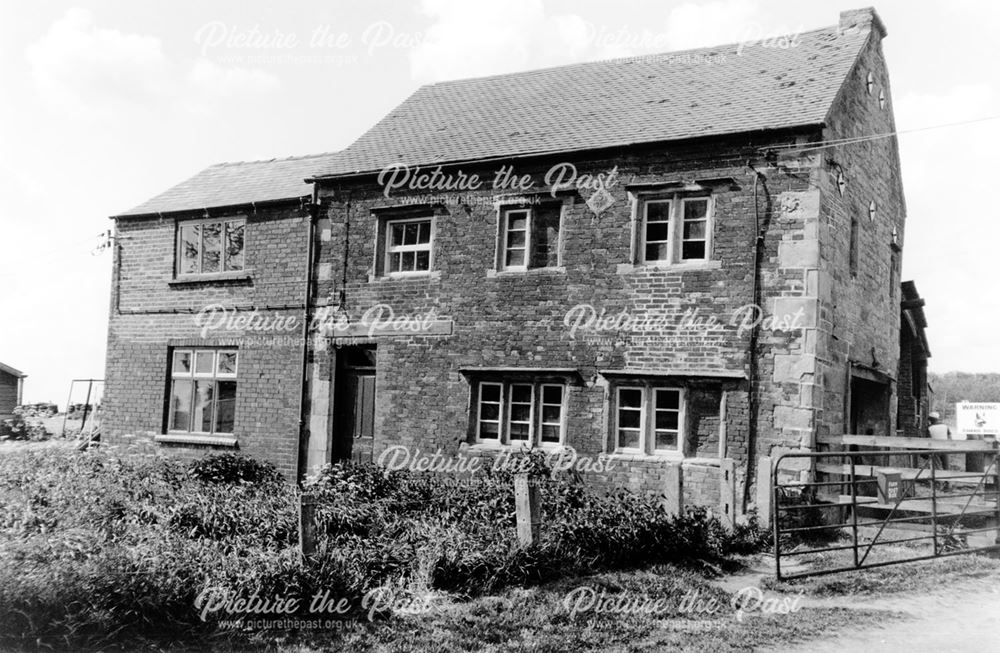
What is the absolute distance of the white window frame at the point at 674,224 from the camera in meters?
12.8

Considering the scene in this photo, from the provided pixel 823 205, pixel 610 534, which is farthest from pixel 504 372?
pixel 823 205

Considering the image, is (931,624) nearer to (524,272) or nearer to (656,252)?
(656,252)

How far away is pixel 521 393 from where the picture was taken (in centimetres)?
→ 1392

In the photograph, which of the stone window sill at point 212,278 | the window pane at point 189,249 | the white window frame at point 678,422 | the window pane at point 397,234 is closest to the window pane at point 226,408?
the stone window sill at point 212,278

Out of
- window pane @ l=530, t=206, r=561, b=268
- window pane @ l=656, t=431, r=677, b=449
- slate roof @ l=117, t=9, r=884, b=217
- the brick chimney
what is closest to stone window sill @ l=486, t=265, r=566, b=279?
window pane @ l=530, t=206, r=561, b=268

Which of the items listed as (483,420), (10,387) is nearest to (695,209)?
(483,420)

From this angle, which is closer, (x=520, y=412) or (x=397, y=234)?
(x=520, y=412)

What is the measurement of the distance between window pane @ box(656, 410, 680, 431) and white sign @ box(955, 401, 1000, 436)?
18.0m

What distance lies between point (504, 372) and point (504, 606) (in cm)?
648

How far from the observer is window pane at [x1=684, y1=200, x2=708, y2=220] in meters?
13.0

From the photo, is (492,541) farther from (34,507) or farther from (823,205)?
(823,205)

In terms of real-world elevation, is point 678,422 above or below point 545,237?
below

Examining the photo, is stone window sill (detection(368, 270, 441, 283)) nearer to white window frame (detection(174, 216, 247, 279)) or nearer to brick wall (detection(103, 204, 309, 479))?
brick wall (detection(103, 204, 309, 479))

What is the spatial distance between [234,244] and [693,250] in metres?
9.74
